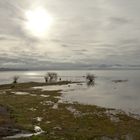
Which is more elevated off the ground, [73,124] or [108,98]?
[108,98]

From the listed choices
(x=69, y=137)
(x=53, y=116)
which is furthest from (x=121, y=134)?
(x=53, y=116)

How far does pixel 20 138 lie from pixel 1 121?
11.4 meters

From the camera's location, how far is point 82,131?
40062 millimetres

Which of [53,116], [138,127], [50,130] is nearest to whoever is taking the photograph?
[50,130]

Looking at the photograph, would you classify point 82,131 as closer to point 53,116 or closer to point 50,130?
point 50,130

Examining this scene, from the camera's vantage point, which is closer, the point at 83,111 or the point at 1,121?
the point at 1,121

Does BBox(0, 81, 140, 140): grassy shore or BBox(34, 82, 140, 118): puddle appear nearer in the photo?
BBox(0, 81, 140, 140): grassy shore

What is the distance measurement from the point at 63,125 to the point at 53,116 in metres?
9.30

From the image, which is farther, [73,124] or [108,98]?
[108,98]

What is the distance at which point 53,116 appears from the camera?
179ft

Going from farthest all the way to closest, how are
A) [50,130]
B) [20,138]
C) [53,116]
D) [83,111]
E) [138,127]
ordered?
[83,111]
[53,116]
[138,127]
[50,130]
[20,138]

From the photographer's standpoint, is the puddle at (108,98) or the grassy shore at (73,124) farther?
Answer: the puddle at (108,98)

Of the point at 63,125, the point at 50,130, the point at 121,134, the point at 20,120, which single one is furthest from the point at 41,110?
the point at 121,134

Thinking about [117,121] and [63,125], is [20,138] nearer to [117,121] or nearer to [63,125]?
[63,125]
